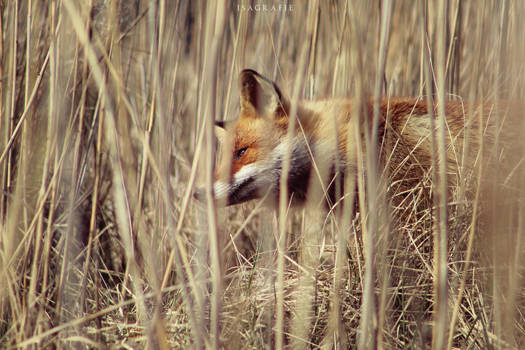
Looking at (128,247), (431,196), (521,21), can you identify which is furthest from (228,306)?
(521,21)

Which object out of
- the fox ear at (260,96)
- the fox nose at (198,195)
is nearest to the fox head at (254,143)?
the fox ear at (260,96)

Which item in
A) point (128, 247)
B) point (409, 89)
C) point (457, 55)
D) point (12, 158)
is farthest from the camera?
point (409, 89)

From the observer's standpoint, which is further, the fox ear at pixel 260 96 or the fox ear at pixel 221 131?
the fox ear at pixel 221 131

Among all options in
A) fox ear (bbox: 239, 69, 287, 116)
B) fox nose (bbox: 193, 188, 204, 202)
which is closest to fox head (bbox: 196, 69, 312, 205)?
fox ear (bbox: 239, 69, 287, 116)

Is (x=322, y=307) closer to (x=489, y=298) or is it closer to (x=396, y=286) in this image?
(x=396, y=286)

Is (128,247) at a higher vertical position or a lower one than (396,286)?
higher

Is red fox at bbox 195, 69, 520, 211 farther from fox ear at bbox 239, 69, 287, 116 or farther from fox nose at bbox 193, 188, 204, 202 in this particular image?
fox nose at bbox 193, 188, 204, 202

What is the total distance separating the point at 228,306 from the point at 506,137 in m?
1.37

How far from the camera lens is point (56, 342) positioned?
5.47 feet

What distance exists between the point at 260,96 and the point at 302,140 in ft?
0.99

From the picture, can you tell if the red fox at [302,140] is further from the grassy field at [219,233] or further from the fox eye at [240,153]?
the grassy field at [219,233]

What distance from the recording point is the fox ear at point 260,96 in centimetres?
246

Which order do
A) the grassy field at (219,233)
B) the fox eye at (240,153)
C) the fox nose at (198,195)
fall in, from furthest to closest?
1. the fox eye at (240,153)
2. the fox nose at (198,195)
3. the grassy field at (219,233)

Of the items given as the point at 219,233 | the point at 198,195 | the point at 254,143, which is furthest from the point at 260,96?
the point at 219,233
